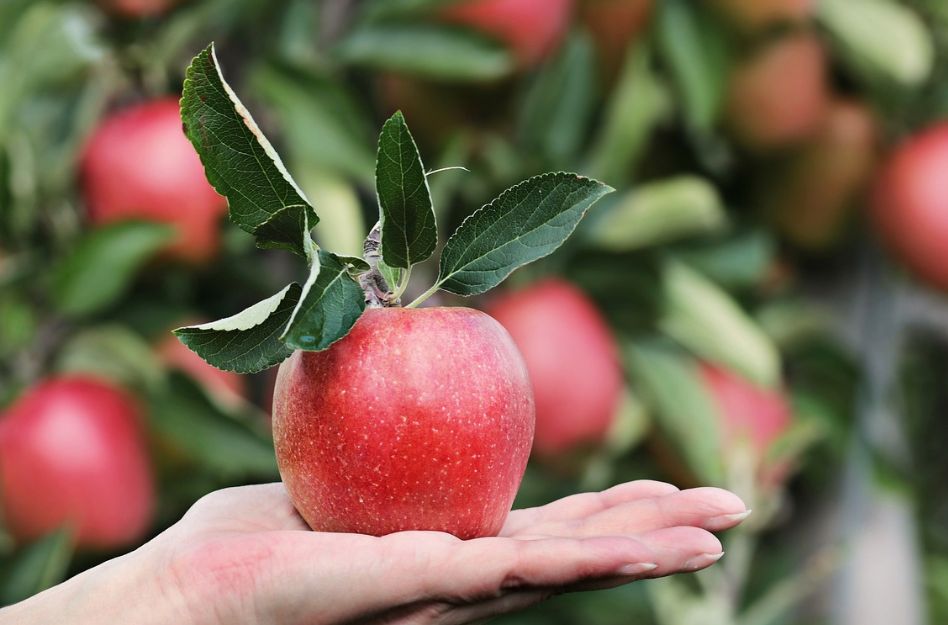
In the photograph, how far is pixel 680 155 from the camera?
3.12 ft

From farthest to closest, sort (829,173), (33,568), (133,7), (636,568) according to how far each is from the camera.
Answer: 1. (829,173)
2. (133,7)
3. (33,568)
4. (636,568)

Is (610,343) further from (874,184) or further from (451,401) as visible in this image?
(451,401)

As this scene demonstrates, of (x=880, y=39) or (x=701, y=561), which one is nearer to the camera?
(x=701, y=561)

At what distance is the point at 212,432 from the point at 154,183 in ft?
0.50

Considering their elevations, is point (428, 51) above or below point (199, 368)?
above

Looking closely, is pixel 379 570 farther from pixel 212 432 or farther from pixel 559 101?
pixel 559 101

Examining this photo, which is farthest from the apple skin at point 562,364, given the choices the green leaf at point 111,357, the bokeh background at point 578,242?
the green leaf at point 111,357

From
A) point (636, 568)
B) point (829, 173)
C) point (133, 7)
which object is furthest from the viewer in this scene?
point (829, 173)

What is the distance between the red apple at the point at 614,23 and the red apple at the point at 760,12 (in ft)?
0.18

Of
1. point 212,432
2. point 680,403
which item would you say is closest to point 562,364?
point 680,403

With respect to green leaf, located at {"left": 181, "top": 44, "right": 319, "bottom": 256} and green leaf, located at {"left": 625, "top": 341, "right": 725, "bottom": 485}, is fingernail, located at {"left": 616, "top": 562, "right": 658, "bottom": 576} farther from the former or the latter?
green leaf, located at {"left": 625, "top": 341, "right": 725, "bottom": 485}

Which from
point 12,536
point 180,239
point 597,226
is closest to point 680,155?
point 597,226

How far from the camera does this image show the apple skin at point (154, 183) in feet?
2.43

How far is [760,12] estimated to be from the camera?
2.85 feet
